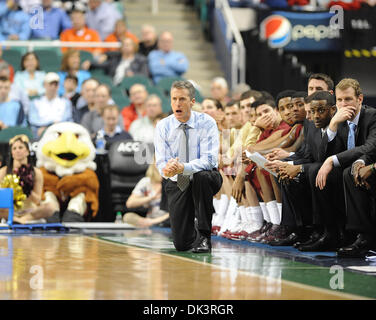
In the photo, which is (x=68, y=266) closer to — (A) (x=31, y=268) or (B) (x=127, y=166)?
(A) (x=31, y=268)

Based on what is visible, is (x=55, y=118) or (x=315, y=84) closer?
(x=315, y=84)

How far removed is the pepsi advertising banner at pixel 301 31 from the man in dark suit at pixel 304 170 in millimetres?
8471

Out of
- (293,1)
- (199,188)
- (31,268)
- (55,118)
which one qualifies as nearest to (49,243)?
(199,188)

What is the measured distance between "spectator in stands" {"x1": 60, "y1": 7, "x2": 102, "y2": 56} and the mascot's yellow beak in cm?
452

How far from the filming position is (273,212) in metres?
9.02

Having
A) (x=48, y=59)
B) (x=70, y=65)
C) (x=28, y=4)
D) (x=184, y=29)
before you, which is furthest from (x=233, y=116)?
(x=184, y=29)

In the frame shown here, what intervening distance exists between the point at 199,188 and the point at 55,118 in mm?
6334

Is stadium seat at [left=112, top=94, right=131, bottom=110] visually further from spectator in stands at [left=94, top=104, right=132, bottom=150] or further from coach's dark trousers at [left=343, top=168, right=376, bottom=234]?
coach's dark trousers at [left=343, top=168, right=376, bottom=234]

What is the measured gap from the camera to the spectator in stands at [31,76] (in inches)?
589

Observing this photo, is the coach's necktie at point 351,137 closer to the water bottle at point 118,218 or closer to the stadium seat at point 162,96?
the water bottle at point 118,218

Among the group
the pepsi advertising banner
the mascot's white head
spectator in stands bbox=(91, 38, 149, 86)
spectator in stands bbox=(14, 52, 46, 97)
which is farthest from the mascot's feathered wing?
the pepsi advertising banner

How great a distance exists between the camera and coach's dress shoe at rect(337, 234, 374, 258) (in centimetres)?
748

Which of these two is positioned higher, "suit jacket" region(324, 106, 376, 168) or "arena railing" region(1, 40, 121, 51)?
"arena railing" region(1, 40, 121, 51)

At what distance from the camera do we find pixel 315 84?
8531 millimetres
